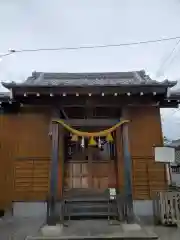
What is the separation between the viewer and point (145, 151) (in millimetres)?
7797

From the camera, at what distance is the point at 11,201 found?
7.50m

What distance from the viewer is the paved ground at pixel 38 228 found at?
5.23 meters

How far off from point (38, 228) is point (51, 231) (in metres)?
0.58

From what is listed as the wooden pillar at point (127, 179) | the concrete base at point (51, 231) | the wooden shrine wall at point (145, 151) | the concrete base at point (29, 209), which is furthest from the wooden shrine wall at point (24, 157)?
the wooden shrine wall at point (145, 151)

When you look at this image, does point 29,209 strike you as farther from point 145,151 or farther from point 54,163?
point 145,151

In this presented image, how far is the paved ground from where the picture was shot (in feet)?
17.1

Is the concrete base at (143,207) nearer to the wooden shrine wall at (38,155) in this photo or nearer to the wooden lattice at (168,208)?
the wooden shrine wall at (38,155)

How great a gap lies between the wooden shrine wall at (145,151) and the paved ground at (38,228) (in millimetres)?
1721

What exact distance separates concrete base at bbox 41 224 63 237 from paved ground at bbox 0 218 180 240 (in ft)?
0.59

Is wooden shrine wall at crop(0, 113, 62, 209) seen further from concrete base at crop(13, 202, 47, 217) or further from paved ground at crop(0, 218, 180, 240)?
paved ground at crop(0, 218, 180, 240)

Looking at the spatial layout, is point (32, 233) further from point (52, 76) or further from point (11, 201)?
point (52, 76)

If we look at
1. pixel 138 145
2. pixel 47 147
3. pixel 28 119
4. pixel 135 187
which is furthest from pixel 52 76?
pixel 135 187

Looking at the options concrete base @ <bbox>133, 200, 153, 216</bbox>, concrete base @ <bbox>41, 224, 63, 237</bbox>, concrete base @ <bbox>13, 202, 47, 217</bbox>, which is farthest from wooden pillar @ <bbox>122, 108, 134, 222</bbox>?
concrete base @ <bbox>13, 202, 47, 217</bbox>

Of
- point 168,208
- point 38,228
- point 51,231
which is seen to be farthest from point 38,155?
point 168,208
